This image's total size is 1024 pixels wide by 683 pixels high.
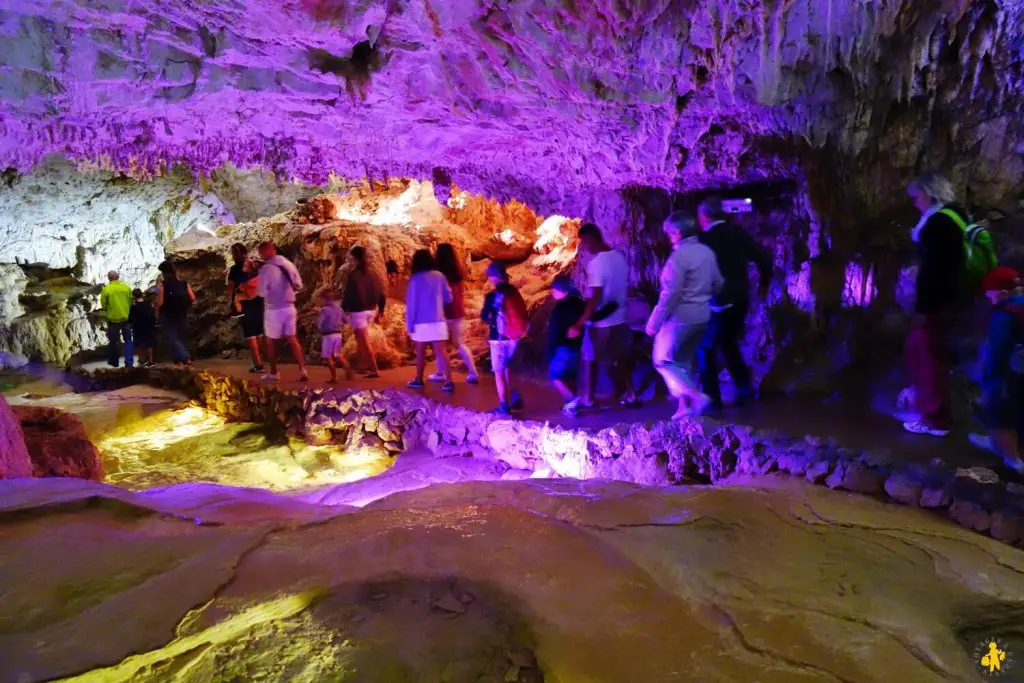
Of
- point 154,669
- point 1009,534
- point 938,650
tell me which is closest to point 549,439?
point 1009,534

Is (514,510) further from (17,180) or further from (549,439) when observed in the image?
(17,180)

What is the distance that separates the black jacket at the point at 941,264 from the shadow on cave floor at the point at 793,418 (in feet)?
2.97

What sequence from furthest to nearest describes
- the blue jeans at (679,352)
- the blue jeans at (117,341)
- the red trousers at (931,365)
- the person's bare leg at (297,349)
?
1. the blue jeans at (117,341)
2. the person's bare leg at (297,349)
3. the blue jeans at (679,352)
4. the red trousers at (931,365)

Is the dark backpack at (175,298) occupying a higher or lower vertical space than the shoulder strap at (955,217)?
lower

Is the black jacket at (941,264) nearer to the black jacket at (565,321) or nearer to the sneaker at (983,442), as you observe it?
the sneaker at (983,442)

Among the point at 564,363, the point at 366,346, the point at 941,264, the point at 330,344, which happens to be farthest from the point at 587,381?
the point at 330,344

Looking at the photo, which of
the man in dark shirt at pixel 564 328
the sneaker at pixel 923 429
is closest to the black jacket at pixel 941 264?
the sneaker at pixel 923 429

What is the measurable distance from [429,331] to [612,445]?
100 inches

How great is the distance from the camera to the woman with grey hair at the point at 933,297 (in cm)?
420

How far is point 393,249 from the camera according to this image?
1119 cm

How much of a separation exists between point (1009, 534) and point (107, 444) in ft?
30.2

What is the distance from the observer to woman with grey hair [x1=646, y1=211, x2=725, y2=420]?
4.95 m

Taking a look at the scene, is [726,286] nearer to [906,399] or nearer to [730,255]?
[730,255]

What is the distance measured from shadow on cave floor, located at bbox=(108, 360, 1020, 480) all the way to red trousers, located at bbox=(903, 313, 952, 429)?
7.6 inches
